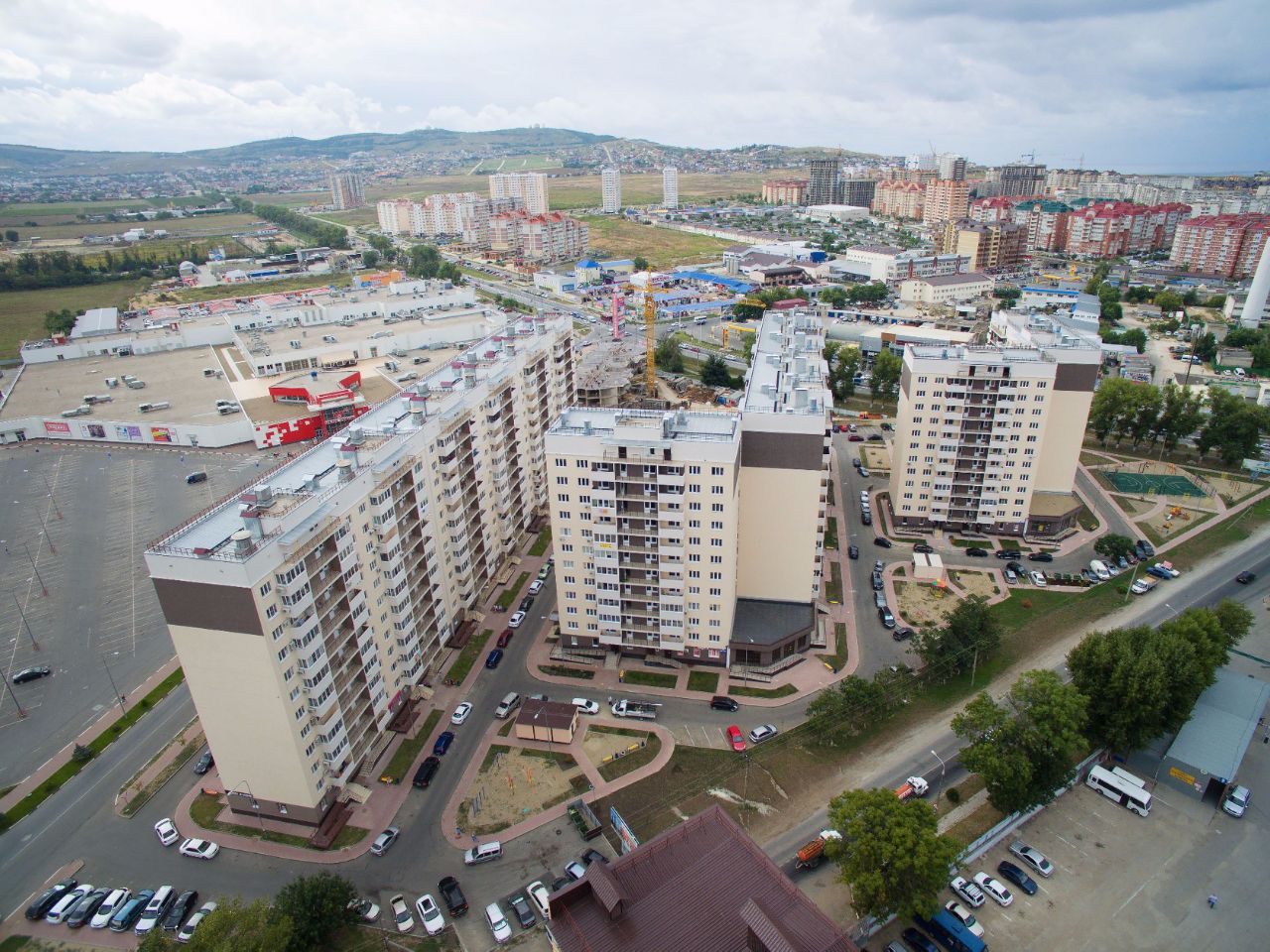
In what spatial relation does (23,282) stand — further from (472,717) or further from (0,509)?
(472,717)

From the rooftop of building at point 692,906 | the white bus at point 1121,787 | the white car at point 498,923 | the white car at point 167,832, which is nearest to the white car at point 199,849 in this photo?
the white car at point 167,832

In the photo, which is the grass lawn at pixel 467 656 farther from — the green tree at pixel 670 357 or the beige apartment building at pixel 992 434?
the green tree at pixel 670 357

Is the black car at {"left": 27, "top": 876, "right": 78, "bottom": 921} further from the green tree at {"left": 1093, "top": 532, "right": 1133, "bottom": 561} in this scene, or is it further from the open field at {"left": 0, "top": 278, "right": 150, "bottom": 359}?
the open field at {"left": 0, "top": 278, "right": 150, "bottom": 359}

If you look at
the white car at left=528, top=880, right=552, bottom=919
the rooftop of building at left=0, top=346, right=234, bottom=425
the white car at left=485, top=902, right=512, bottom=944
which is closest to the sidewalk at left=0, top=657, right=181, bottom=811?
the white car at left=485, top=902, right=512, bottom=944

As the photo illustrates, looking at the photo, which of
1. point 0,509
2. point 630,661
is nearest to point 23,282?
point 0,509

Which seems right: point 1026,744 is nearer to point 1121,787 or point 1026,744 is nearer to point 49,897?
point 1121,787

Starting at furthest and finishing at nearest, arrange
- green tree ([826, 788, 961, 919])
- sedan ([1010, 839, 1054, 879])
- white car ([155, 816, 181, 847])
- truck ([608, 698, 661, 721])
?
truck ([608, 698, 661, 721]) < white car ([155, 816, 181, 847]) < sedan ([1010, 839, 1054, 879]) < green tree ([826, 788, 961, 919])

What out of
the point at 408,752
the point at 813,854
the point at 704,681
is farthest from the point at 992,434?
the point at 408,752
